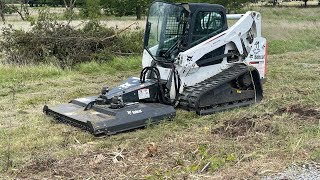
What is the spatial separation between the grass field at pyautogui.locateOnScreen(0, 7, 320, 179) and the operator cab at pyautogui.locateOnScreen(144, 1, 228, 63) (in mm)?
1091

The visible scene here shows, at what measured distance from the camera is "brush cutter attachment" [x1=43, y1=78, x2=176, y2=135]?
639 centimetres

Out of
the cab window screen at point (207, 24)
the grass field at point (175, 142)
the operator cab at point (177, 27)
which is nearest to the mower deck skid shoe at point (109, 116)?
the grass field at point (175, 142)

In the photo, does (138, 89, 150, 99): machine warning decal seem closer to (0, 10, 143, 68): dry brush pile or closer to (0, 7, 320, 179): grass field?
(0, 7, 320, 179): grass field

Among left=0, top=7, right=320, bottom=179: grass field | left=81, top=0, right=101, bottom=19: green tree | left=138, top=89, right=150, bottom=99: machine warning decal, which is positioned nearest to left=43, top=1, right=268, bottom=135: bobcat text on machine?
left=138, top=89, right=150, bottom=99: machine warning decal

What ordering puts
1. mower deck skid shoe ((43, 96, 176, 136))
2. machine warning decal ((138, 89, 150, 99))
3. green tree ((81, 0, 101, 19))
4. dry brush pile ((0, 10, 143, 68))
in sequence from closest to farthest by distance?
1. mower deck skid shoe ((43, 96, 176, 136))
2. machine warning decal ((138, 89, 150, 99))
3. dry brush pile ((0, 10, 143, 68))
4. green tree ((81, 0, 101, 19))

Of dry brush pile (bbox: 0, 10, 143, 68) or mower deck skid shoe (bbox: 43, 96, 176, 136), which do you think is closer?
mower deck skid shoe (bbox: 43, 96, 176, 136)

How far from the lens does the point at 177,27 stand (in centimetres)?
781

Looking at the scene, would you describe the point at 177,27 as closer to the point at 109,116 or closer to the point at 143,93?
the point at 143,93

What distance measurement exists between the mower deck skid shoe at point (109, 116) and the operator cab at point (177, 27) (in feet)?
3.60

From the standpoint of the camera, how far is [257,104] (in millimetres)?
8289

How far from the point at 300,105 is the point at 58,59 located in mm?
7275

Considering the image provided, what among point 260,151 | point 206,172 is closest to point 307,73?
point 260,151

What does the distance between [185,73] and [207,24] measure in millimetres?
957

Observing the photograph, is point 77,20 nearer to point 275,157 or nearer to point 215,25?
point 215,25
